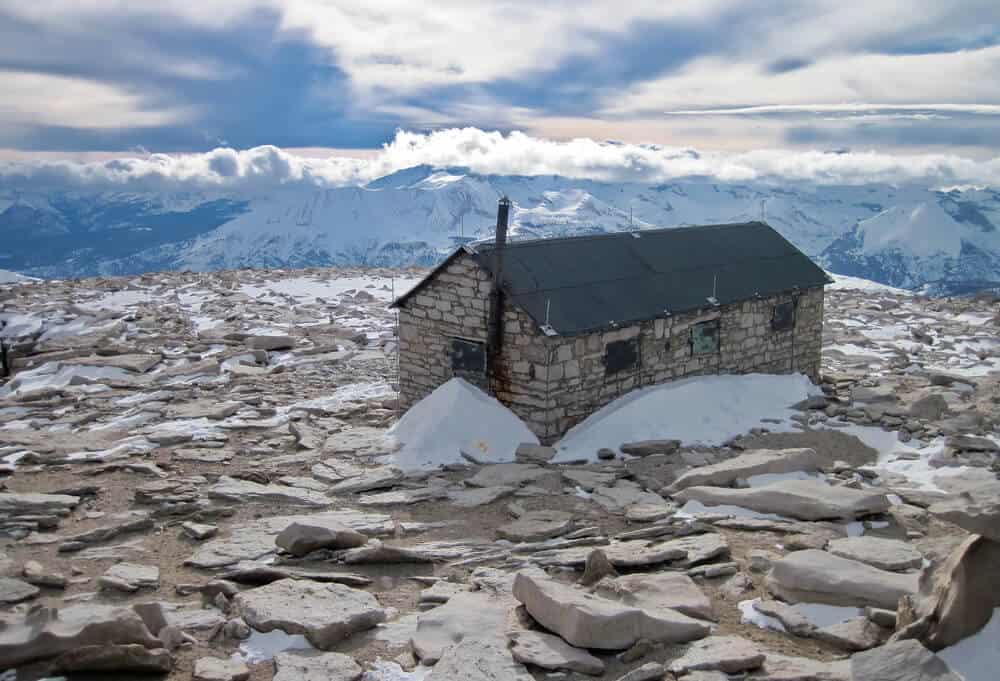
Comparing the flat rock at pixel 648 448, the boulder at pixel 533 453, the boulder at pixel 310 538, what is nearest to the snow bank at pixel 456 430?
the boulder at pixel 533 453

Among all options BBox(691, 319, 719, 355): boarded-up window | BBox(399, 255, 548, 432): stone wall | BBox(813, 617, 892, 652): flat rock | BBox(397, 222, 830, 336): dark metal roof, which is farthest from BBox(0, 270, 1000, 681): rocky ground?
BBox(397, 222, 830, 336): dark metal roof

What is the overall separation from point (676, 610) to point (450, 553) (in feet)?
11.8

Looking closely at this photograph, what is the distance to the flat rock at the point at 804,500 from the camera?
38.0ft

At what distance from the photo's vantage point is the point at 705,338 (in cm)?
1944

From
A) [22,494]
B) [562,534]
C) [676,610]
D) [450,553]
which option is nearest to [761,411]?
[562,534]

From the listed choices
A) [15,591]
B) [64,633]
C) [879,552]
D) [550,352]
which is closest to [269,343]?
[550,352]

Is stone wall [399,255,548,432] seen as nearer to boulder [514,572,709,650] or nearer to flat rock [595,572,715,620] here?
flat rock [595,572,715,620]

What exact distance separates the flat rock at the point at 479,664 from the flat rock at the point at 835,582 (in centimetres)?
309

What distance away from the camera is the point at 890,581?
8.28 meters

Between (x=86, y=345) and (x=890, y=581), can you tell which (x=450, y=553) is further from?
(x=86, y=345)

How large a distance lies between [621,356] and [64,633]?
12.3m

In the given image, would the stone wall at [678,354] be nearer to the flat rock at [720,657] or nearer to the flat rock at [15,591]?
the flat rock at [720,657]

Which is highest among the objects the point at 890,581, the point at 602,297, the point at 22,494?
the point at 602,297

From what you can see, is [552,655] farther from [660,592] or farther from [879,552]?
[879,552]
